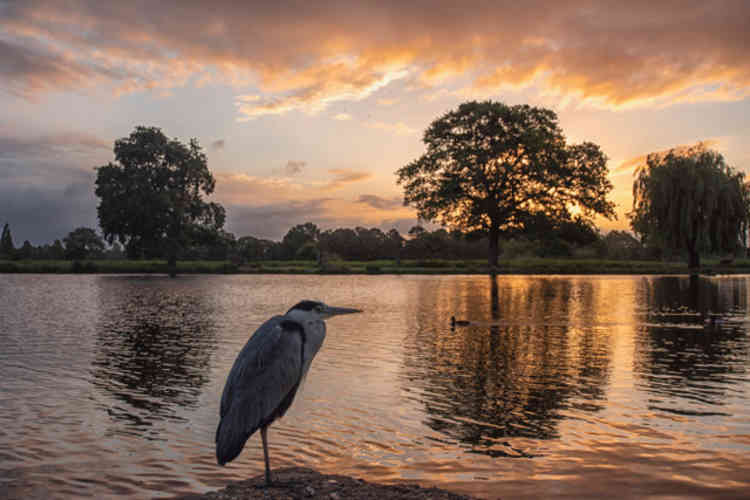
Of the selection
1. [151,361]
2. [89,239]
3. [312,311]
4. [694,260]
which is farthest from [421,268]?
[89,239]

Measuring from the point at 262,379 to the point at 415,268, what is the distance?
57283mm

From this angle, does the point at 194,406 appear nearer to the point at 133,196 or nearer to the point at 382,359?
the point at 382,359

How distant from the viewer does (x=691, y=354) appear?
13117mm

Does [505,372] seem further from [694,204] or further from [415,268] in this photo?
[415,268]

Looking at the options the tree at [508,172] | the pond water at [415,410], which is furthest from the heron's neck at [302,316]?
the tree at [508,172]

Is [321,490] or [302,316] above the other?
[302,316]

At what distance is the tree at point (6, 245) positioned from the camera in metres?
82.6

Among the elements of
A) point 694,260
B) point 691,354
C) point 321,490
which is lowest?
point 691,354

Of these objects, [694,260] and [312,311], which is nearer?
[312,311]

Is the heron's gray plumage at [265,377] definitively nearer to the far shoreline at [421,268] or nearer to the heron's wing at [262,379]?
the heron's wing at [262,379]

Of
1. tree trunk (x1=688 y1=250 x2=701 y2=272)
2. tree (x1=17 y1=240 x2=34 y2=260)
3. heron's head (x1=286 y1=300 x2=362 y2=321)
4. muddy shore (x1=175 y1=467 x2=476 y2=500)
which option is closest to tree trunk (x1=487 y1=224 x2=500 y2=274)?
tree trunk (x1=688 y1=250 x2=701 y2=272)

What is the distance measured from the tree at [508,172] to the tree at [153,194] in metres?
26.5

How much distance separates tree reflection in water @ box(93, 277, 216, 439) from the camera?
27.6ft

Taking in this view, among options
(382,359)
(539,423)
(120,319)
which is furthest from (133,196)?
(539,423)
